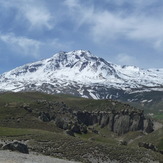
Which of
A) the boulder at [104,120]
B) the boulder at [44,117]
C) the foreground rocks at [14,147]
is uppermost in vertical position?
the boulder at [104,120]

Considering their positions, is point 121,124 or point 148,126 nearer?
point 148,126

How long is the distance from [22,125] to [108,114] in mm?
86398

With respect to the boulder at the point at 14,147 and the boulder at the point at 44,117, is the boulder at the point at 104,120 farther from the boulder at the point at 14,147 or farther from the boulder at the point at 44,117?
the boulder at the point at 14,147

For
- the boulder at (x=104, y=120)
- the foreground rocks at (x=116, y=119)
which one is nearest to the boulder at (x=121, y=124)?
the foreground rocks at (x=116, y=119)

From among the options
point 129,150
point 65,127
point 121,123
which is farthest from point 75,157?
point 121,123

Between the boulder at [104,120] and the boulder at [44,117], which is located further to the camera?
the boulder at [104,120]

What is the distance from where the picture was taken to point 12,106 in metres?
134

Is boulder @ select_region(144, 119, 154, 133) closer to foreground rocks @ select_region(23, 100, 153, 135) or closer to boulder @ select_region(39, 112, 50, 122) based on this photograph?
foreground rocks @ select_region(23, 100, 153, 135)

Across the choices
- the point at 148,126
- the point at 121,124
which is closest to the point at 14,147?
the point at 121,124

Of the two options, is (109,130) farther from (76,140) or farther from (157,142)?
(76,140)

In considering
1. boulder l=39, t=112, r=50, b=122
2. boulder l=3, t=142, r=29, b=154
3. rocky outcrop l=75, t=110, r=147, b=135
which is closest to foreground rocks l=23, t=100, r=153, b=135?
rocky outcrop l=75, t=110, r=147, b=135

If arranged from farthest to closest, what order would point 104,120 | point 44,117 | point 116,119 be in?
point 104,120 < point 116,119 < point 44,117

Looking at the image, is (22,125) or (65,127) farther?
(65,127)

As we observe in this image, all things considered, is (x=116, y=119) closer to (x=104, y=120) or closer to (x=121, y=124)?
(x=121, y=124)
